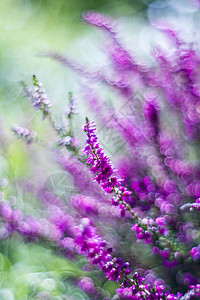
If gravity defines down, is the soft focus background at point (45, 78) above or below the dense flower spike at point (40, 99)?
below

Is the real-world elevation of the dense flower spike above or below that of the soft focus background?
above

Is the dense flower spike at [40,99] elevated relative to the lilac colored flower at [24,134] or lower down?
elevated

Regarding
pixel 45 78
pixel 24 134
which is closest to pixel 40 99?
pixel 24 134

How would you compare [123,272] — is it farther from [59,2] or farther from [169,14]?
[59,2]

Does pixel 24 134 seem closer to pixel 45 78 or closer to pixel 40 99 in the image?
pixel 40 99

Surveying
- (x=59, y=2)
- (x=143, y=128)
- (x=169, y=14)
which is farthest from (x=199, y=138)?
(x=59, y=2)

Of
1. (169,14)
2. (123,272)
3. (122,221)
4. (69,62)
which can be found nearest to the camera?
(123,272)

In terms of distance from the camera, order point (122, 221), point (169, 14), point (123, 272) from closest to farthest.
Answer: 1. point (123, 272)
2. point (122, 221)
3. point (169, 14)

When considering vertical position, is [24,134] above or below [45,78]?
above
